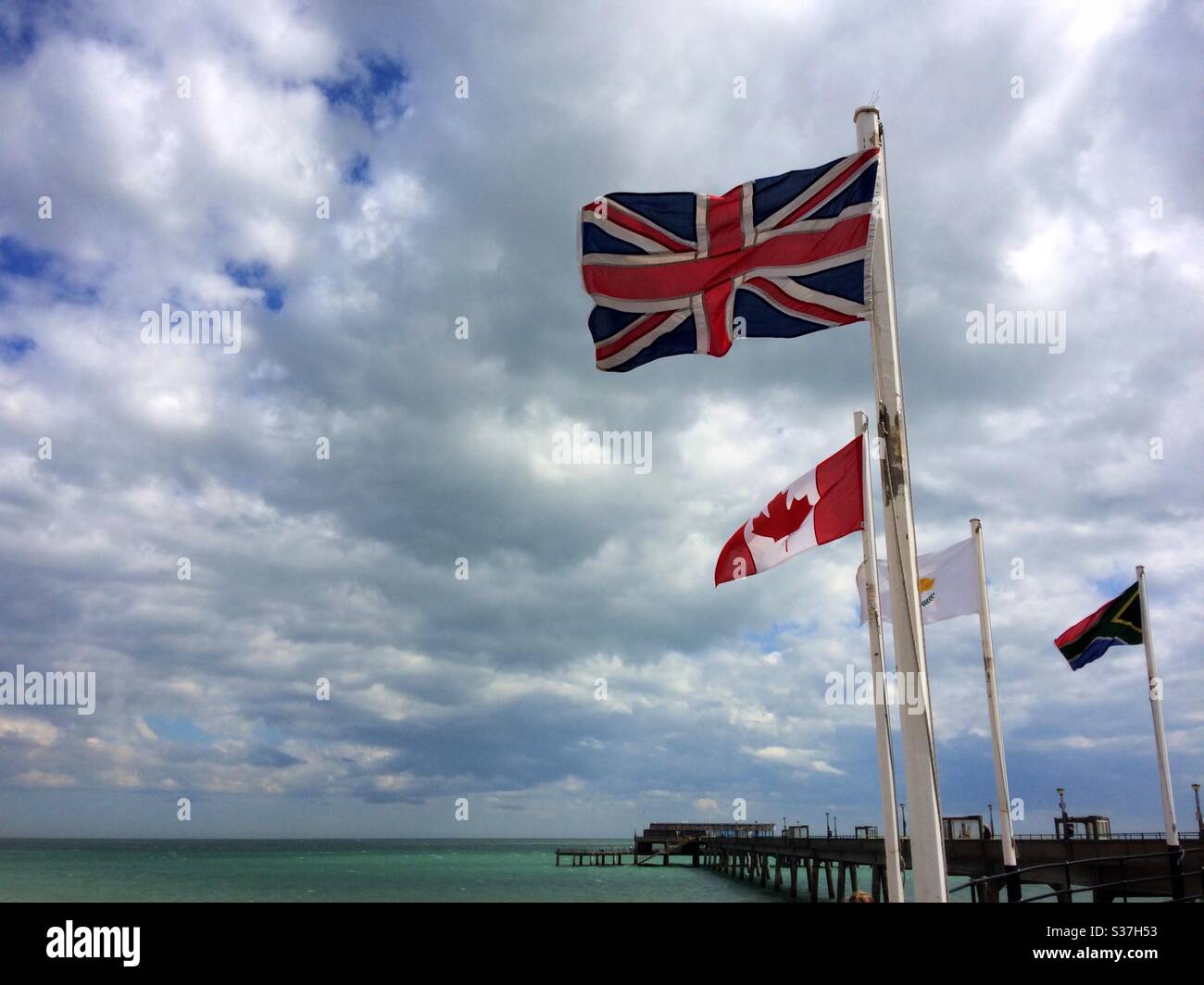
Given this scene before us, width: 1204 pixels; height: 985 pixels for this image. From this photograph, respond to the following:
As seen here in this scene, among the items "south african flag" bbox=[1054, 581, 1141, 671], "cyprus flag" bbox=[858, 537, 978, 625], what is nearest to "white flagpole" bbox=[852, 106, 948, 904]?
"cyprus flag" bbox=[858, 537, 978, 625]

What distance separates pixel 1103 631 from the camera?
20.8 metres

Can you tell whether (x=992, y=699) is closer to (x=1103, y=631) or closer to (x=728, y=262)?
(x=1103, y=631)

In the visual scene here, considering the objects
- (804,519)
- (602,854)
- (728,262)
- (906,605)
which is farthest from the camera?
(602,854)

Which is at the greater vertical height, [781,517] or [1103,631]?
[781,517]

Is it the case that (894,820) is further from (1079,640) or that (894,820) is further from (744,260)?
(1079,640)

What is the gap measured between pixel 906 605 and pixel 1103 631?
1558 cm

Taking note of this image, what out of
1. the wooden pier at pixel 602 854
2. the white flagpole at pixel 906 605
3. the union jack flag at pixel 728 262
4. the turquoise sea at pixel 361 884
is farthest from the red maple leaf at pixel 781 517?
the wooden pier at pixel 602 854

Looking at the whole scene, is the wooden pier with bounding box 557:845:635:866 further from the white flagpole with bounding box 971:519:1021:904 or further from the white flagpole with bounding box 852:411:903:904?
the white flagpole with bounding box 852:411:903:904

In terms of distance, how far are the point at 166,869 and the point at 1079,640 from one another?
127366mm

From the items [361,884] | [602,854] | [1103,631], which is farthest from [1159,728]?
[602,854]

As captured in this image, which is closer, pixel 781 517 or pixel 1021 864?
pixel 781 517
